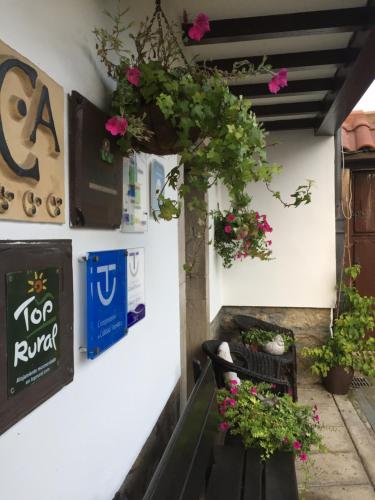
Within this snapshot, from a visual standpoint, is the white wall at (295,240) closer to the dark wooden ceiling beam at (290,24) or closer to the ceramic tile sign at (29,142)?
the dark wooden ceiling beam at (290,24)

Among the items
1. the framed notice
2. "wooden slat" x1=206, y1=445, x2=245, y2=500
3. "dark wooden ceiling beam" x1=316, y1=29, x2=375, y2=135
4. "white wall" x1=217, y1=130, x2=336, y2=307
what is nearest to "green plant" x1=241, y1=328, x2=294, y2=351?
"white wall" x1=217, y1=130, x2=336, y2=307

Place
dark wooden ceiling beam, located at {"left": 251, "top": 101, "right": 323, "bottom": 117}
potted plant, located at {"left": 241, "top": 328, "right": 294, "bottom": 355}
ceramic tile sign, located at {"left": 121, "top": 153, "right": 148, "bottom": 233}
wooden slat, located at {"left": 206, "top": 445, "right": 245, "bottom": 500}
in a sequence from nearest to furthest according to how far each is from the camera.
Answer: ceramic tile sign, located at {"left": 121, "top": 153, "right": 148, "bottom": 233}
wooden slat, located at {"left": 206, "top": 445, "right": 245, "bottom": 500}
dark wooden ceiling beam, located at {"left": 251, "top": 101, "right": 323, "bottom": 117}
potted plant, located at {"left": 241, "top": 328, "right": 294, "bottom": 355}

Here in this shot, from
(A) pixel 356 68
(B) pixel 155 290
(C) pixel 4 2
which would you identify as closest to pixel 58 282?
(C) pixel 4 2

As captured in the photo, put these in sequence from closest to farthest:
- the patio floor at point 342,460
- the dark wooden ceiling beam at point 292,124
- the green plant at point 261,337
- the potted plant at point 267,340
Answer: the patio floor at point 342,460
the potted plant at point 267,340
the green plant at point 261,337
the dark wooden ceiling beam at point 292,124

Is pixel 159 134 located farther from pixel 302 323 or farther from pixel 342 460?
pixel 302 323

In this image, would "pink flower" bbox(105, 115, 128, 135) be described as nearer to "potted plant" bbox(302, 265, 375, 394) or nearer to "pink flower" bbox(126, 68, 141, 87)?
"pink flower" bbox(126, 68, 141, 87)

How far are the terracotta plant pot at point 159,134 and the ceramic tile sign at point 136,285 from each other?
42 centimetres

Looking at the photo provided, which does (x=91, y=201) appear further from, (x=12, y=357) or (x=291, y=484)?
(x=291, y=484)

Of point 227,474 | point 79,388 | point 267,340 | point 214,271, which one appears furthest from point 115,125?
point 267,340

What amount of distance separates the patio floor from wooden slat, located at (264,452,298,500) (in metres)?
0.67

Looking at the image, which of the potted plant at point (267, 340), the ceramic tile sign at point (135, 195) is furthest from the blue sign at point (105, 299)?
the potted plant at point (267, 340)

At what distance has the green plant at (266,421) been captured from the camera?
1921 mm

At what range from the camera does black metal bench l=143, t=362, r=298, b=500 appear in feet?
4.36

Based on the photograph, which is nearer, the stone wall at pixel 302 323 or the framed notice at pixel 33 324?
the framed notice at pixel 33 324
